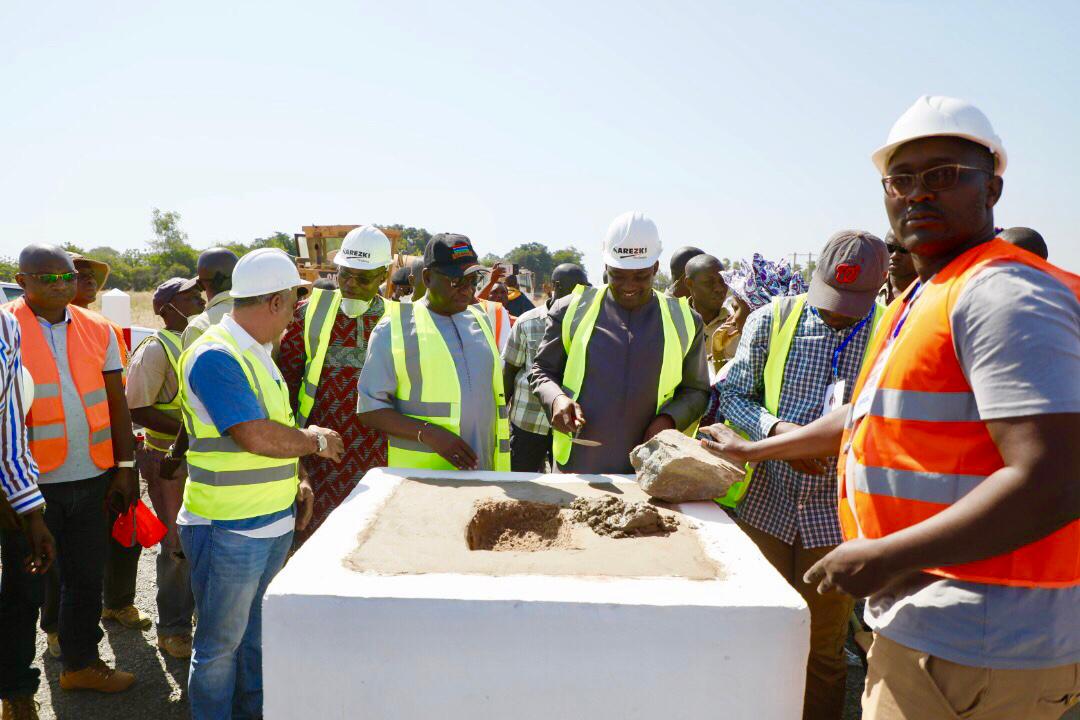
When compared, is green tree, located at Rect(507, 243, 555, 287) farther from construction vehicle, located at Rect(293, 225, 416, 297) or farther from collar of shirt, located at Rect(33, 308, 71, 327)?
collar of shirt, located at Rect(33, 308, 71, 327)

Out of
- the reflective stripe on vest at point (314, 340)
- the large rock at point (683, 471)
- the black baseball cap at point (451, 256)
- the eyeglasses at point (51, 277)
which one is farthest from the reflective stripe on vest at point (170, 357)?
the large rock at point (683, 471)

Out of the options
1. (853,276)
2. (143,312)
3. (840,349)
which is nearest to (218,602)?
(840,349)

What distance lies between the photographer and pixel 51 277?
122 inches

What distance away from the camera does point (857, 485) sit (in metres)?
1.56

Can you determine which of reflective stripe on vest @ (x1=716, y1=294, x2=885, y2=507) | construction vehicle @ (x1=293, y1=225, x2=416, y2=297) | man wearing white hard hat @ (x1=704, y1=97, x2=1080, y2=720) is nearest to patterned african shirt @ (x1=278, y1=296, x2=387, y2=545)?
reflective stripe on vest @ (x1=716, y1=294, x2=885, y2=507)

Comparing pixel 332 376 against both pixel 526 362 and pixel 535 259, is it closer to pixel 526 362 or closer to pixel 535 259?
pixel 526 362

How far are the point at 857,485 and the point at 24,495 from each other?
293 cm

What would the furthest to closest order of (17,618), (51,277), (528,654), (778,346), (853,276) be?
1. (51,277)
2. (17,618)
3. (778,346)
4. (853,276)
5. (528,654)

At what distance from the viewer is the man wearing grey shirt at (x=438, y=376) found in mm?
2967

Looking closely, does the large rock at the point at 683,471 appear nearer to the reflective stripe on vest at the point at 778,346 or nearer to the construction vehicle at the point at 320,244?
the reflective stripe on vest at the point at 778,346

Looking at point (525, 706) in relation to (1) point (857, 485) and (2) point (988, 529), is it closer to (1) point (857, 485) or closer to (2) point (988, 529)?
(1) point (857, 485)

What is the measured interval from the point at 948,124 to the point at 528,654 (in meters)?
1.50

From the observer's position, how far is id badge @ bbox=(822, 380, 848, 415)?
102 inches

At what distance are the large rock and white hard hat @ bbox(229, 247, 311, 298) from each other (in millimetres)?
1502
